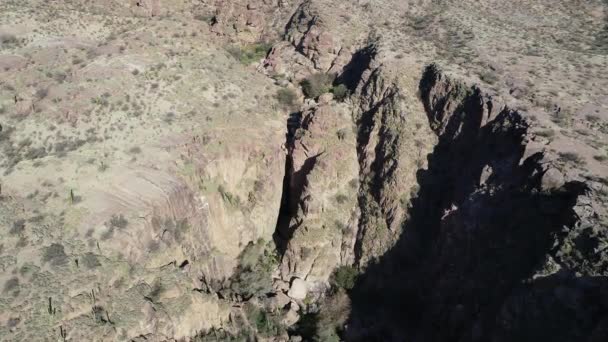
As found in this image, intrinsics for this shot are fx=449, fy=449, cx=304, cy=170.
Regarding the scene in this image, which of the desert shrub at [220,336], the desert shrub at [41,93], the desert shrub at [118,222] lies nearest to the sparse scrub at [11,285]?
the desert shrub at [118,222]

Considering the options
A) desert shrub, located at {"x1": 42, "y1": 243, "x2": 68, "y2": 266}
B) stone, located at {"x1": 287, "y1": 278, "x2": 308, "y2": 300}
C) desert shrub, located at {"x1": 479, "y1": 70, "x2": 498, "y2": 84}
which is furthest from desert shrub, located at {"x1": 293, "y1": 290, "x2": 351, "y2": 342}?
desert shrub, located at {"x1": 479, "y1": 70, "x2": 498, "y2": 84}

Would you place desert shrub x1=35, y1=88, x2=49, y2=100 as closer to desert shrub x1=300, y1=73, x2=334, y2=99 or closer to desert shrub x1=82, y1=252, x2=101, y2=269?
desert shrub x1=82, y1=252, x2=101, y2=269

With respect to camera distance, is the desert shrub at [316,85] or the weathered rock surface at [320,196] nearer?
the weathered rock surface at [320,196]

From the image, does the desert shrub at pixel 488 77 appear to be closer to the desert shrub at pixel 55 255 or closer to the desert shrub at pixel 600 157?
the desert shrub at pixel 600 157

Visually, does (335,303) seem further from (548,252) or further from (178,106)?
(178,106)

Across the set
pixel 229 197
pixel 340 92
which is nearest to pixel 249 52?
pixel 340 92

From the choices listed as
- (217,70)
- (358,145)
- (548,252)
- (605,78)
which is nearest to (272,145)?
(358,145)
